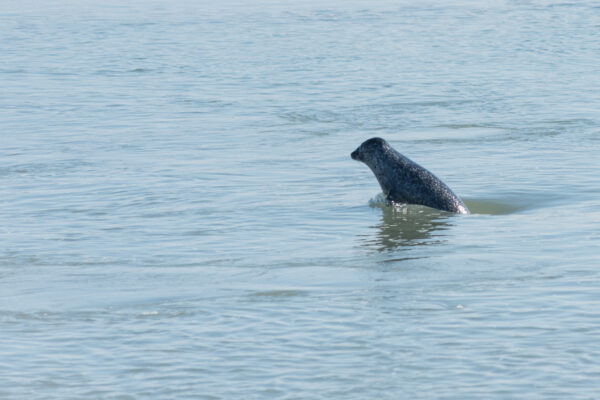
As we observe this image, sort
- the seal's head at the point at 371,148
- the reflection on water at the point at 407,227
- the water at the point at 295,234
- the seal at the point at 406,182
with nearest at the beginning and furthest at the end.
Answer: the water at the point at 295,234 → the reflection on water at the point at 407,227 → the seal at the point at 406,182 → the seal's head at the point at 371,148

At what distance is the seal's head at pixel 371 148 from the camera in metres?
12.3

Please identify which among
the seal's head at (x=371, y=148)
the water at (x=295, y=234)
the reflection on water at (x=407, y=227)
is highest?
the seal's head at (x=371, y=148)

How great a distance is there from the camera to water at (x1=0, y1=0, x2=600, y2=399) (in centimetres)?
692

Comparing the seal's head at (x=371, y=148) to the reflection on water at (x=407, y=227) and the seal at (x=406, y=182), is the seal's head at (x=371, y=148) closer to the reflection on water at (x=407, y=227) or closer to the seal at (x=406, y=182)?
the seal at (x=406, y=182)

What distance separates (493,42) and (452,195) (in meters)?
18.8

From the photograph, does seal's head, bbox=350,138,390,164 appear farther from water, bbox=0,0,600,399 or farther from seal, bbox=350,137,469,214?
water, bbox=0,0,600,399

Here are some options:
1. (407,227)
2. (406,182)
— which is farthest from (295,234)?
(406,182)

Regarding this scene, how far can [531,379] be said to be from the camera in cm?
660

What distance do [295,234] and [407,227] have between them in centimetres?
116

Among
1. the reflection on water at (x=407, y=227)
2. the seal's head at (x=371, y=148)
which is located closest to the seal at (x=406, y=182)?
the seal's head at (x=371, y=148)

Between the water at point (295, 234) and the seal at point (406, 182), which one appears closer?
the water at point (295, 234)

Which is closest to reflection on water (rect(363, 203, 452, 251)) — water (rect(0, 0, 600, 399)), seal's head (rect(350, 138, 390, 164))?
water (rect(0, 0, 600, 399))

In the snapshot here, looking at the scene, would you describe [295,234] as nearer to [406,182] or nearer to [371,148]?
[406,182]

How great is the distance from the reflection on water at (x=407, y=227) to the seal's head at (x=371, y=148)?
55cm
